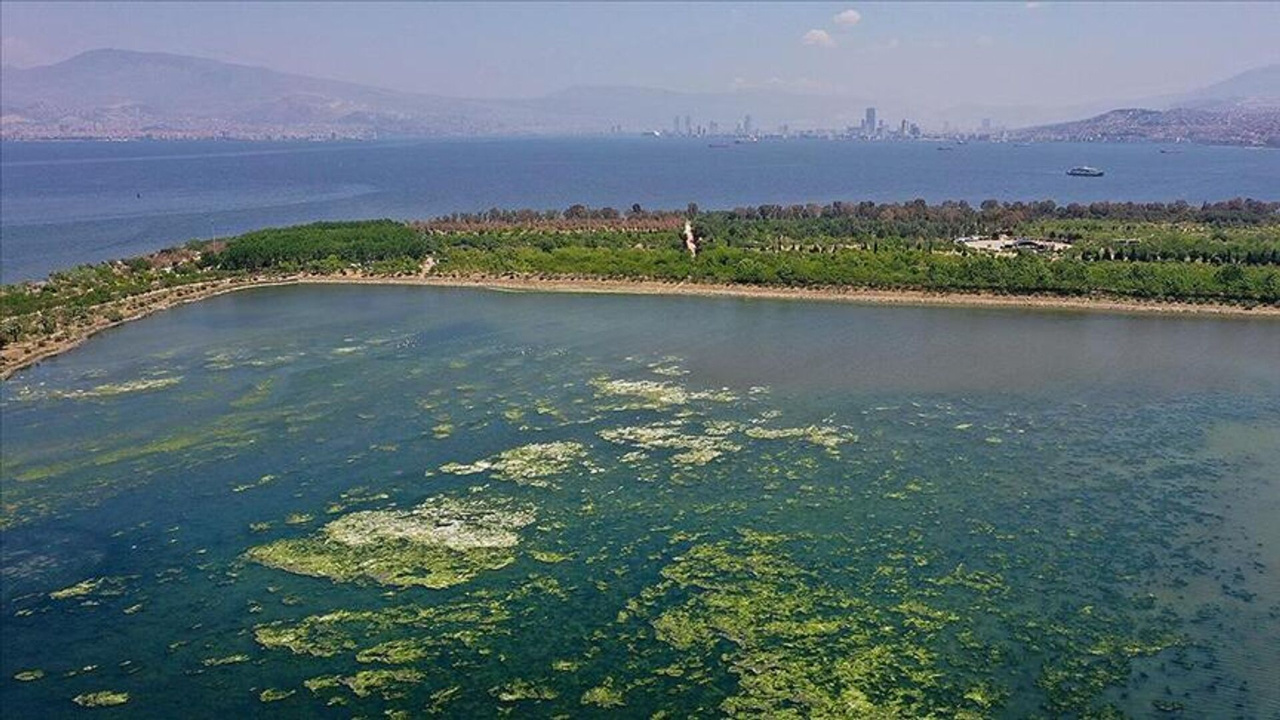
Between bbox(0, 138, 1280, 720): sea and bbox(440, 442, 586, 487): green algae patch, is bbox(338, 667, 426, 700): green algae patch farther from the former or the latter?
bbox(440, 442, 586, 487): green algae patch

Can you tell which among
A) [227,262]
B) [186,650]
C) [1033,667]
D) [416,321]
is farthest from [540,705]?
[227,262]

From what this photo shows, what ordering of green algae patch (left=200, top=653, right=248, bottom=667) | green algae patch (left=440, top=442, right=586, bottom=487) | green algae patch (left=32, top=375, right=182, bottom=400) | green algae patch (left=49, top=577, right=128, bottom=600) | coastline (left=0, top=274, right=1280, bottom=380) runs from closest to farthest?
green algae patch (left=200, top=653, right=248, bottom=667)
green algae patch (left=49, top=577, right=128, bottom=600)
green algae patch (left=440, top=442, right=586, bottom=487)
green algae patch (left=32, top=375, right=182, bottom=400)
coastline (left=0, top=274, right=1280, bottom=380)

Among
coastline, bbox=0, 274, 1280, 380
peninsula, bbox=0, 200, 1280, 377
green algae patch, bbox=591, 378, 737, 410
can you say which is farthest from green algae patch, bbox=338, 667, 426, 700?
peninsula, bbox=0, 200, 1280, 377

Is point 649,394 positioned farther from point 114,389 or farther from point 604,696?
point 114,389

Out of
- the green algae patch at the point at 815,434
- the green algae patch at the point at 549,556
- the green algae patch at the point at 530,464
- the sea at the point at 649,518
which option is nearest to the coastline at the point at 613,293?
the sea at the point at 649,518

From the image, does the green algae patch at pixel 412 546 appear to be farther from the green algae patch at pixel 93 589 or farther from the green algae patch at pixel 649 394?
the green algae patch at pixel 649 394
